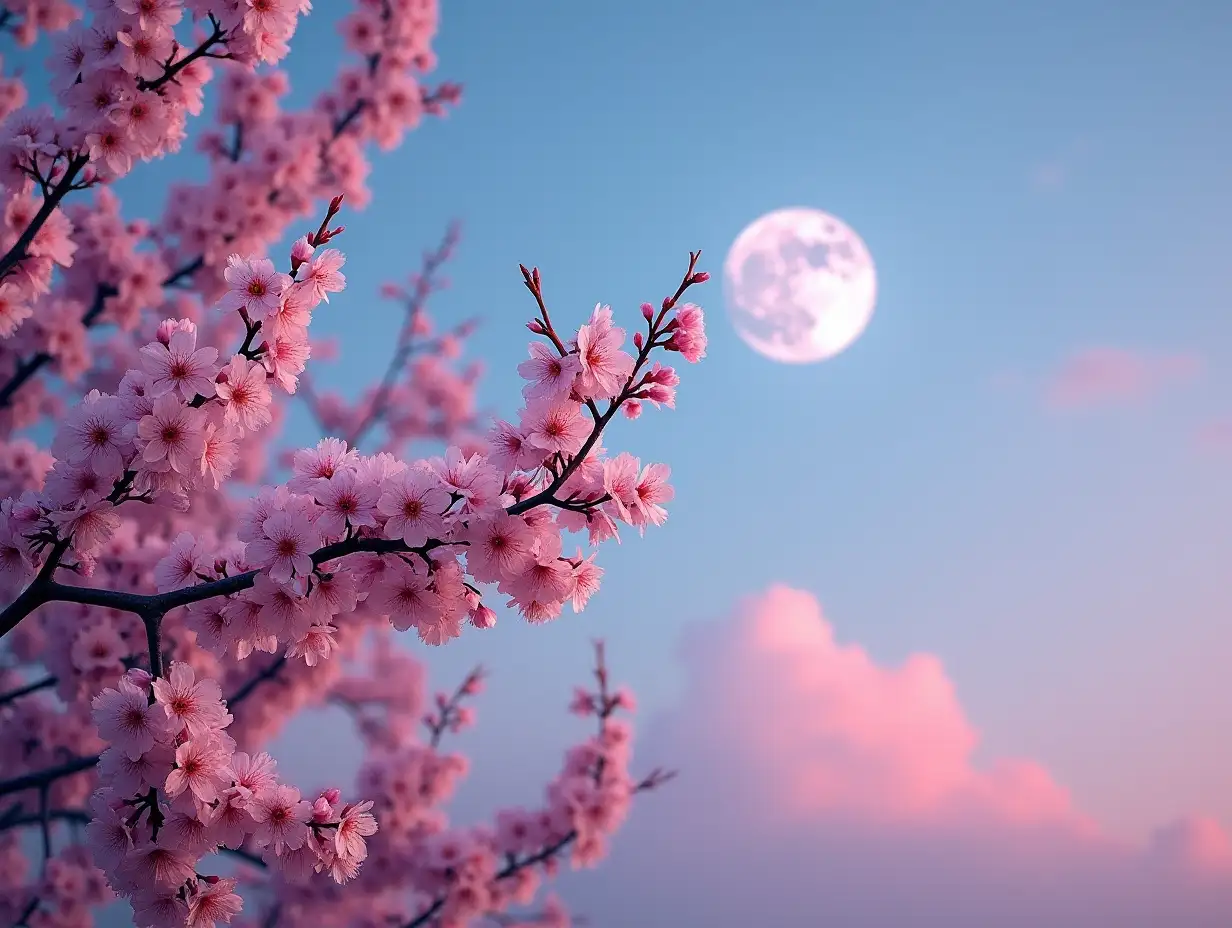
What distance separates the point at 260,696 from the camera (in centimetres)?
745

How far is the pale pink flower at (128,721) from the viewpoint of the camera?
3.07 metres

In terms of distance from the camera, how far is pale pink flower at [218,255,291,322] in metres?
3.12

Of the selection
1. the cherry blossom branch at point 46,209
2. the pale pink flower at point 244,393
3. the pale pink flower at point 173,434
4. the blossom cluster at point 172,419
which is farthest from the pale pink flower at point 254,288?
the cherry blossom branch at point 46,209

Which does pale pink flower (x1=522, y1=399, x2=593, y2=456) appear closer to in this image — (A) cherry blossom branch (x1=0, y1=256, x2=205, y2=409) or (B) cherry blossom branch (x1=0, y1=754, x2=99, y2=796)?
(B) cherry blossom branch (x1=0, y1=754, x2=99, y2=796)

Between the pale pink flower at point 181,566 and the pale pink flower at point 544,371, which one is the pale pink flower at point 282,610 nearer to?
the pale pink flower at point 181,566

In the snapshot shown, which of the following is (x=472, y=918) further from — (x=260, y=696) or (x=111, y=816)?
(x=111, y=816)

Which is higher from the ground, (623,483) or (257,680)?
Answer: (257,680)

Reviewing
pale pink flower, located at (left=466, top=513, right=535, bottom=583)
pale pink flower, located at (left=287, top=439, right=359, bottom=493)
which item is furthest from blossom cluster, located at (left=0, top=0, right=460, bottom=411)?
pale pink flower, located at (left=466, top=513, right=535, bottom=583)

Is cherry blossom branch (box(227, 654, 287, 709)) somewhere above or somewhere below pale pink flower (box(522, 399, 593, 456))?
above

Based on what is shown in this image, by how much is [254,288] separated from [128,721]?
158cm

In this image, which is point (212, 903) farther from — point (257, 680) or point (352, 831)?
point (257, 680)

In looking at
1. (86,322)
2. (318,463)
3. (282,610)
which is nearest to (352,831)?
(282,610)

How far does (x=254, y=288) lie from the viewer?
10.4ft

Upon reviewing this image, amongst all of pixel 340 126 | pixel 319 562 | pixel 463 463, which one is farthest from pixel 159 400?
pixel 340 126
